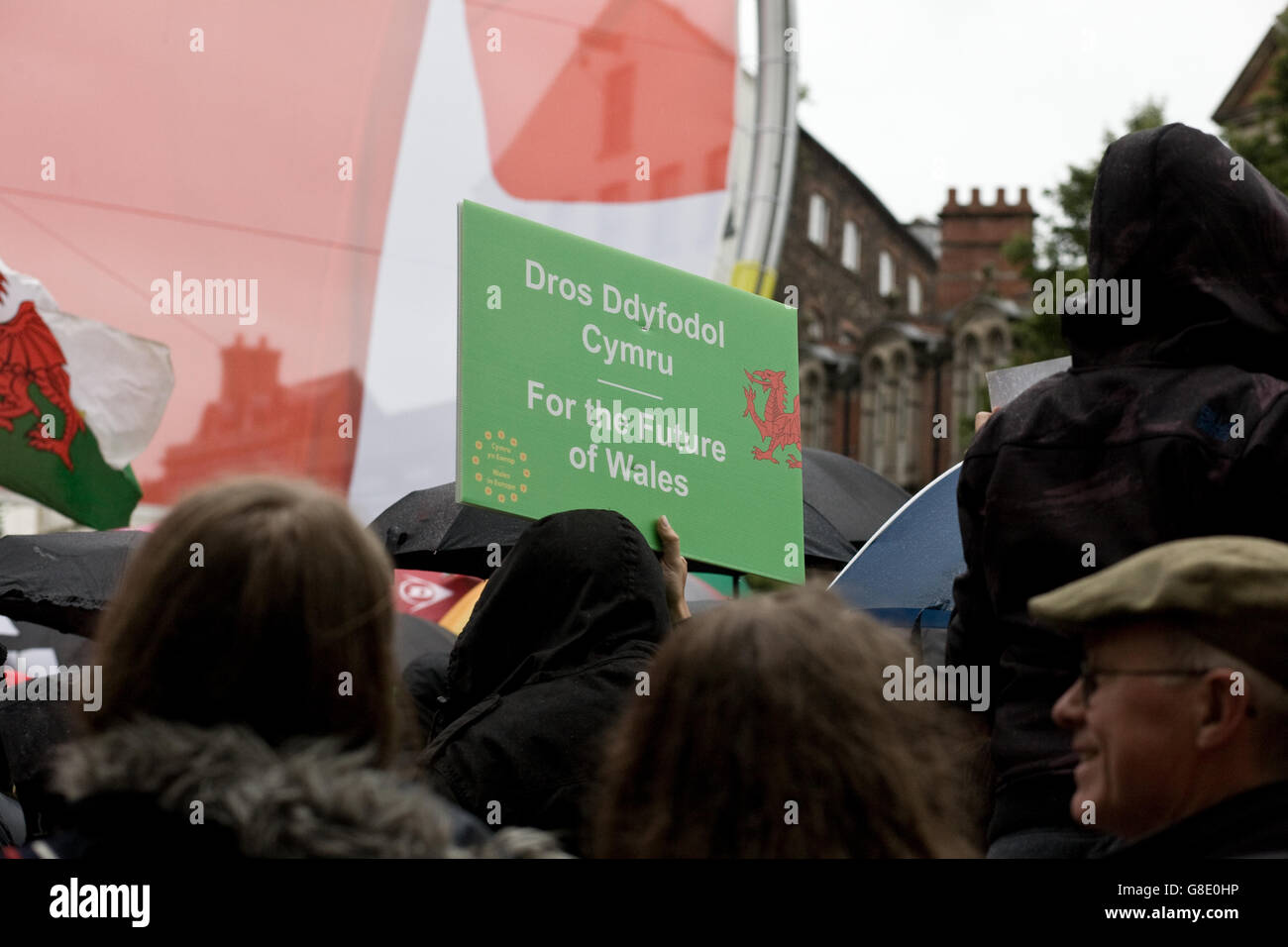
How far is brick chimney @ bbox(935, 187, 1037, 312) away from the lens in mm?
44750

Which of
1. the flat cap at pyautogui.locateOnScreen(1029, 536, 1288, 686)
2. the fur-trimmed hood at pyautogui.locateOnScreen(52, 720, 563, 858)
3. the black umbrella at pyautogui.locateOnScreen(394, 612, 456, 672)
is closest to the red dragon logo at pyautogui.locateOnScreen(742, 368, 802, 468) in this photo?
the flat cap at pyautogui.locateOnScreen(1029, 536, 1288, 686)

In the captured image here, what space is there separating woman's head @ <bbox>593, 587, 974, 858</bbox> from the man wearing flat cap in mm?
344

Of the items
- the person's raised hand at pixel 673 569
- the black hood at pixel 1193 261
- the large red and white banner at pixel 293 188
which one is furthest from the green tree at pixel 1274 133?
the black hood at pixel 1193 261

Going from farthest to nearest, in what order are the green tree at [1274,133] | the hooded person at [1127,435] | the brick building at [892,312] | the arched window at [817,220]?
the arched window at [817,220] < the brick building at [892,312] < the green tree at [1274,133] < the hooded person at [1127,435]

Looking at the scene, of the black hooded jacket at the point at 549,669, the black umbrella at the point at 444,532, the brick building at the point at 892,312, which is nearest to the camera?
the black hooded jacket at the point at 549,669

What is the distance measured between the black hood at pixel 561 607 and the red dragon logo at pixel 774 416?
0.69m

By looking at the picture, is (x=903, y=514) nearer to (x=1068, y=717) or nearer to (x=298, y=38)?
(x=1068, y=717)

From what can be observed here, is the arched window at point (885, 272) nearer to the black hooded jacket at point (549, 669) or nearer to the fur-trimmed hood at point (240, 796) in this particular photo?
the black hooded jacket at point (549, 669)

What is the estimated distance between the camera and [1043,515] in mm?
2760

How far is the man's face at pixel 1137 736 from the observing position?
7.29 ft

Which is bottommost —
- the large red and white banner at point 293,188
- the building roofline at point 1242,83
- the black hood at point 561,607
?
the black hood at point 561,607

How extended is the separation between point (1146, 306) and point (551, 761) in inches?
53.8

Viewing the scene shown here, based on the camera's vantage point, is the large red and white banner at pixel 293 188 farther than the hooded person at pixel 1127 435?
Yes

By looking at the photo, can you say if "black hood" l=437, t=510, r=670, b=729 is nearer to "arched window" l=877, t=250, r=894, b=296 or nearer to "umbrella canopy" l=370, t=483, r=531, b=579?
"umbrella canopy" l=370, t=483, r=531, b=579
